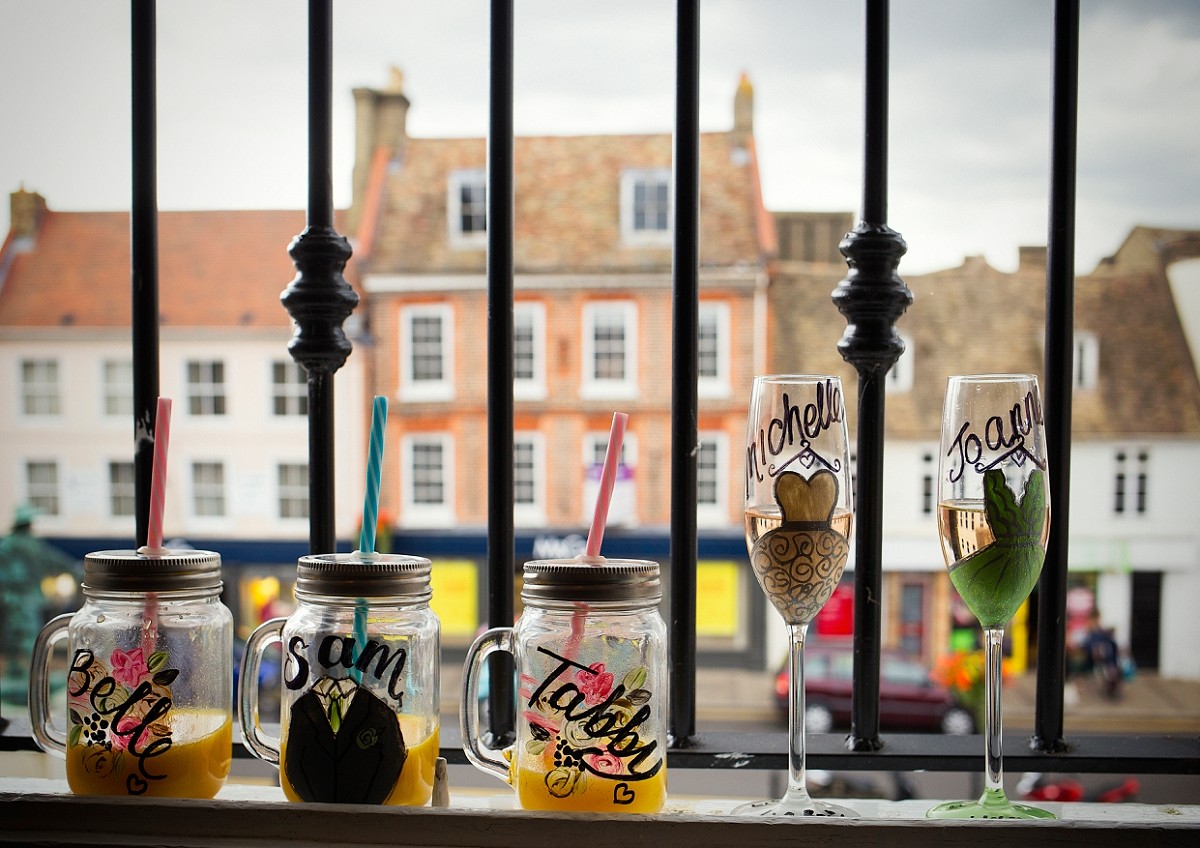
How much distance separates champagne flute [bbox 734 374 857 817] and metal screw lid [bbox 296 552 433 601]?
19cm

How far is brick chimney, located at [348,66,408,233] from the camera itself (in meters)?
9.92

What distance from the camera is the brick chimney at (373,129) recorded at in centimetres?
992

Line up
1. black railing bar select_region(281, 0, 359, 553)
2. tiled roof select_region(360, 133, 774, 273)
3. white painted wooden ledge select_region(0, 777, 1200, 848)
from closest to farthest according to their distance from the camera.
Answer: white painted wooden ledge select_region(0, 777, 1200, 848) → black railing bar select_region(281, 0, 359, 553) → tiled roof select_region(360, 133, 774, 273)

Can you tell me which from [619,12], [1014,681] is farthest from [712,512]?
[619,12]

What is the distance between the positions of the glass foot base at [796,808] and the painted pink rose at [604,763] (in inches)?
2.7

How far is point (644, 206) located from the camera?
10.0 m

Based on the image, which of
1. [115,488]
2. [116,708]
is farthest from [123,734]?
[115,488]

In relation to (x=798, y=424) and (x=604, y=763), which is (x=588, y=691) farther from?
(x=798, y=424)

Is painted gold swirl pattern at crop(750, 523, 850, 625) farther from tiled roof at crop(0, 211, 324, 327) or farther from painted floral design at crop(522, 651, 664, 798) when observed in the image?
tiled roof at crop(0, 211, 324, 327)

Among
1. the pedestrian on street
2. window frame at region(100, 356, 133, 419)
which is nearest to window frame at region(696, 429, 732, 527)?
the pedestrian on street

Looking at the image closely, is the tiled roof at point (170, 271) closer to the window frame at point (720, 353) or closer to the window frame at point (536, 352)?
the window frame at point (536, 352)

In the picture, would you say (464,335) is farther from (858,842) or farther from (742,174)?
(858,842)

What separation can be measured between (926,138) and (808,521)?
10.9 m

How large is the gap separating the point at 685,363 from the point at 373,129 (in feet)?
33.0
